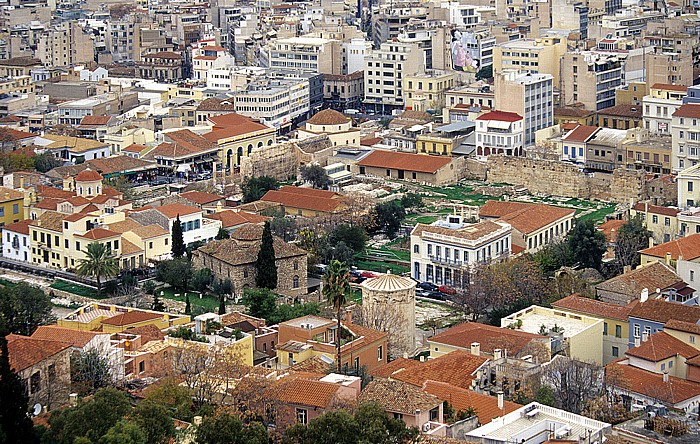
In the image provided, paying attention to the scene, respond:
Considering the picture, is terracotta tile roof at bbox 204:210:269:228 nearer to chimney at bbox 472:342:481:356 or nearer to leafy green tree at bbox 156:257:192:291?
leafy green tree at bbox 156:257:192:291

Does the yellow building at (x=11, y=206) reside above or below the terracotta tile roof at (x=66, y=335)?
above

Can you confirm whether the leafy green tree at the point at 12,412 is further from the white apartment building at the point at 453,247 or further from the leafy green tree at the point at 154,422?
the white apartment building at the point at 453,247

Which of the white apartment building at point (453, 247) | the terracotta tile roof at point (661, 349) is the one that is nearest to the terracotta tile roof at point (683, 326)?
the terracotta tile roof at point (661, 349)

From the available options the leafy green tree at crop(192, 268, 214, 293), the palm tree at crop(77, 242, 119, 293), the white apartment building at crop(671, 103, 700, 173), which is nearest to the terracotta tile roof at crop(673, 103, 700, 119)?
the white apartment building at crop(671, 103, 700, 173)

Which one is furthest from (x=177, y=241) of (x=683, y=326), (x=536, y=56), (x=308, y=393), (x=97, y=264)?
(x=536, y=56)

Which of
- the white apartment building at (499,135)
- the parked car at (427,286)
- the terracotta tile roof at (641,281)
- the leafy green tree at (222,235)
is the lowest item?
Answer: the parked car at (427,286)

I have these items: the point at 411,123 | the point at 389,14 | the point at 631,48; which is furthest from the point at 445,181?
the point at 389,14
